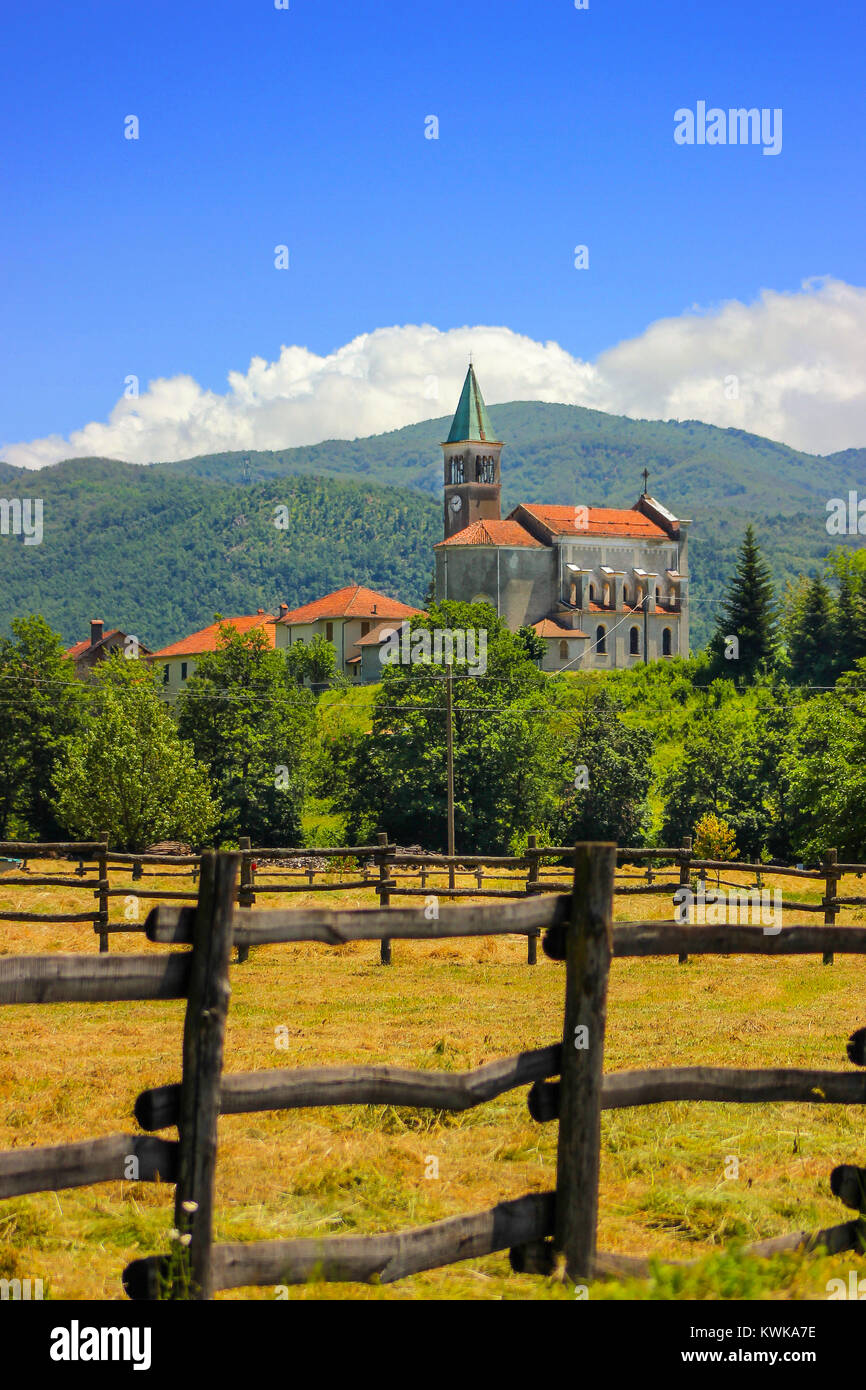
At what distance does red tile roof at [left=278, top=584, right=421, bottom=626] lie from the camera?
340 ft

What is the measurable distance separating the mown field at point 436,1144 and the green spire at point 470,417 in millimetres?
101173

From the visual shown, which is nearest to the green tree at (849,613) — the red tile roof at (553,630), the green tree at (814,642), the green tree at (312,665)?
the green tree at (814,642)

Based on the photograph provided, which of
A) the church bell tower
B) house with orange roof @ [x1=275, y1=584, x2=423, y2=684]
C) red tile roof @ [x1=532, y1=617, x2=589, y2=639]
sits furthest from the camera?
the church bell tower

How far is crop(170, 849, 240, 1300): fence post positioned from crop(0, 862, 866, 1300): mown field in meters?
0.50

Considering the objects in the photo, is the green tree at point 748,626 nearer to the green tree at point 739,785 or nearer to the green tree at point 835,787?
the green tree at point 739,785

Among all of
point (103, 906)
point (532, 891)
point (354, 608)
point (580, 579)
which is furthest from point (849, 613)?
point (103, 906)

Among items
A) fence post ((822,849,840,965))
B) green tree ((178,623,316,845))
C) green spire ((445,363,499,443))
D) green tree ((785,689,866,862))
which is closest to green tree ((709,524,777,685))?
green tree ((785,689,866,862))

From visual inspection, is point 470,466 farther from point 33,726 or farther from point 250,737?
point 33,726

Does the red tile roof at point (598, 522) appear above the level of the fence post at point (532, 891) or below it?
above

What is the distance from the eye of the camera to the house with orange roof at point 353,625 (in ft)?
322

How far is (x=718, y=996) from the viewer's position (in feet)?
44.5

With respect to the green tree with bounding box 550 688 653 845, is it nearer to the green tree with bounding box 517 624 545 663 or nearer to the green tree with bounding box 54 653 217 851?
the green tree with bounding box 54 653 217 851
